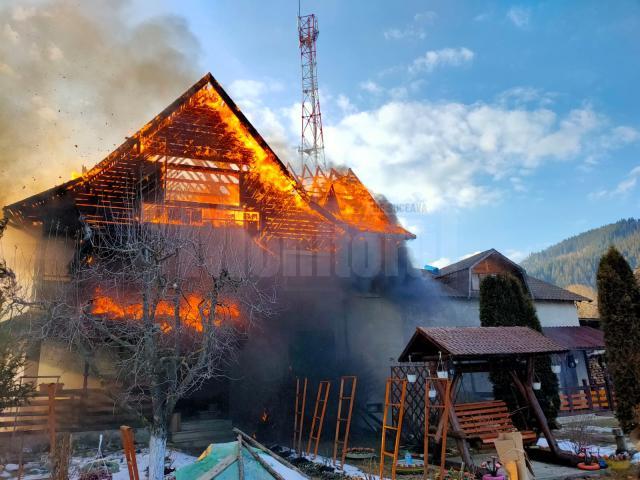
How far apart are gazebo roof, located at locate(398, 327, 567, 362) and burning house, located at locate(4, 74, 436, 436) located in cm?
778

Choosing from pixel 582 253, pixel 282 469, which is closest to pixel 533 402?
pixel 282 469

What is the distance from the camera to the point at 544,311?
2911 centimetres

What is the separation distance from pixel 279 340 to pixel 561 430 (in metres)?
12.3

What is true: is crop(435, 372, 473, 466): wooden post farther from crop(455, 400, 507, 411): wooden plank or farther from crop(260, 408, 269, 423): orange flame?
crop(260, 408, 269, 423): orange flame

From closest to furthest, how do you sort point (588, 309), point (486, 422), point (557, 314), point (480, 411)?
1. point (486, 422)
2. point (480, 411)
3. point (557, 314)
4. point (588, 309)

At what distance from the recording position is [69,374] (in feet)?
63.8

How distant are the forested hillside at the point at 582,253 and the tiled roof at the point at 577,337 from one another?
8307 cm

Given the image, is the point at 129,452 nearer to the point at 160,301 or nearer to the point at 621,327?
the point at 160,301

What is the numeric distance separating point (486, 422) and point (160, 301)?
9.88 meters

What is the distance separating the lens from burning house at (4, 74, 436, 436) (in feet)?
60.5

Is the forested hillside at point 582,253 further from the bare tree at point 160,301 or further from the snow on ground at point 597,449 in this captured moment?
the bare tree at point 160,301

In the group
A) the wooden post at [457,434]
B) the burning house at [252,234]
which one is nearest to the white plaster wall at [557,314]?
the burning house at [252,234]

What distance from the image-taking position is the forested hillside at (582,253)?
112250 mm

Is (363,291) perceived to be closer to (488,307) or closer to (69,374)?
(488,307)
